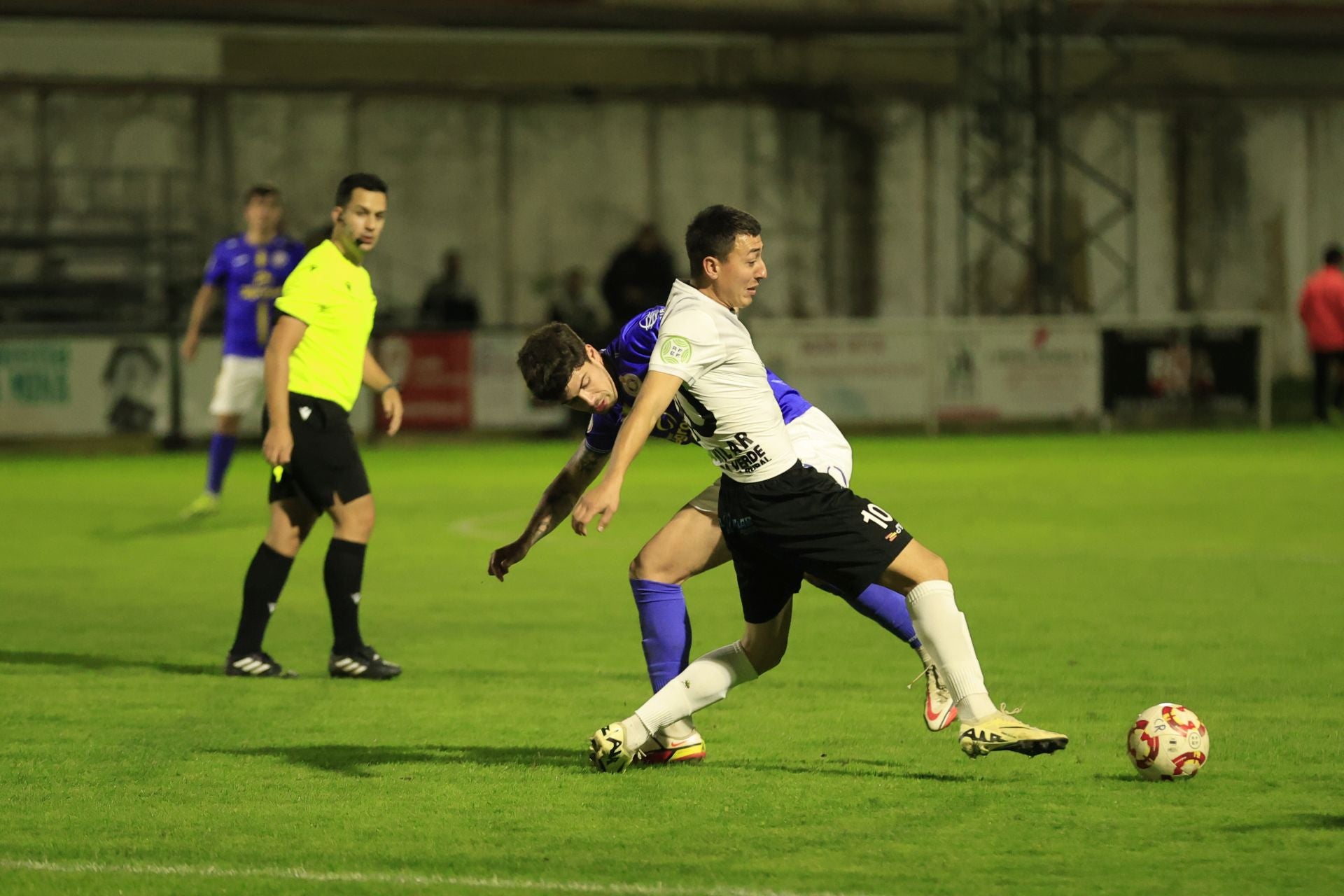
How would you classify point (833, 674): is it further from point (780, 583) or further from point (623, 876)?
point (623, 876)

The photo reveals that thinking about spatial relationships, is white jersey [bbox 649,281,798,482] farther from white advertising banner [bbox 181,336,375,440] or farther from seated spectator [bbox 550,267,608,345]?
seated spectator [bbox 550,267,608,345]

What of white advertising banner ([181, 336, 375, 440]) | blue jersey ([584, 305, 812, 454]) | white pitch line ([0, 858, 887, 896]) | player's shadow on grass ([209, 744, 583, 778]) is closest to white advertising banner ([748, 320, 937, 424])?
white advertising banner ([181, 336, 375, 440])

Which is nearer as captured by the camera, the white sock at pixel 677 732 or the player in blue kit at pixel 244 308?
the white sock at pixel 677 732

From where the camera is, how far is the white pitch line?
4637 millimetres

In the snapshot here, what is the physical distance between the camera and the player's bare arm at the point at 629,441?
5.37m

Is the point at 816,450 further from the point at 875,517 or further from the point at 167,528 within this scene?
the point at 167,528

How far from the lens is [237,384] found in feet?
→ 46.5

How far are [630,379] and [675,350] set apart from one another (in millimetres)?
609

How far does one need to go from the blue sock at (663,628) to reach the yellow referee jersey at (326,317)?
233cm

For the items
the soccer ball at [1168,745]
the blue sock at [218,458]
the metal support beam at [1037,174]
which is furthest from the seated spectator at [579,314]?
the soccer ball at [1168,745]

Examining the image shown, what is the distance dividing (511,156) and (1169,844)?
2576 centimetres

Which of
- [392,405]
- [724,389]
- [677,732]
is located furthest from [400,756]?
[392,405]

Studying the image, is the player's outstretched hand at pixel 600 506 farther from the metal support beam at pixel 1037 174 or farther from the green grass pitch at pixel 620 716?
the metal support beam at pixel 1037 174

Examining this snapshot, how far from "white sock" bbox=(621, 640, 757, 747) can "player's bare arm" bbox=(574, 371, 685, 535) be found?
2.65ft
